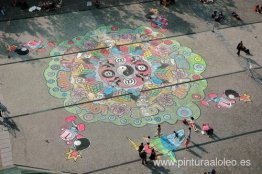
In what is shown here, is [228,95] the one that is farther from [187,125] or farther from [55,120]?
[55,120]

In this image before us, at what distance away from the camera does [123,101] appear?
29281 mm

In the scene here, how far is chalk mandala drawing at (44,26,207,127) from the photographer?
28.6 meters

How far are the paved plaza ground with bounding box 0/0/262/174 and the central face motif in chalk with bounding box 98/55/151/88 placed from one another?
169cm

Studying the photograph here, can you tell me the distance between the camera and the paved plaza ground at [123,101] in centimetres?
2577

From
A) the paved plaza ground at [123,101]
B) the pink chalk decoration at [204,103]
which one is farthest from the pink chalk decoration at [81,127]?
the pink chalk decoration at [204,103]

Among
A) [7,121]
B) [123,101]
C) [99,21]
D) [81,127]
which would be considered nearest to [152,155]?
[81,127]

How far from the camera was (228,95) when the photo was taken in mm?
29844

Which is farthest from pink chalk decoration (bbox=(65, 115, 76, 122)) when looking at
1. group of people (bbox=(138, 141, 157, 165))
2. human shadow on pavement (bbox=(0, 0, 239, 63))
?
A: human shadow on pavement (bbox=(0, 0, 239, 63))

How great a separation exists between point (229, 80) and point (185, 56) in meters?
3.94

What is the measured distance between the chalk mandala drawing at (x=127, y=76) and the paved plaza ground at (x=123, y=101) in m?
0.20

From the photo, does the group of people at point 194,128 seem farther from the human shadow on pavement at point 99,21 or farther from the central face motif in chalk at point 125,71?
the human shadow on pavement at point 99,21

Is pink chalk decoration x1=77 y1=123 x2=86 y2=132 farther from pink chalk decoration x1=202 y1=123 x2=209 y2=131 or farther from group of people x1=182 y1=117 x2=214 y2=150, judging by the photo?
pink chalk decoration x1=202 y1=123 x2=209 y2=131

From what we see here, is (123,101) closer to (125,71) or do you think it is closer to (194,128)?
(125,71)

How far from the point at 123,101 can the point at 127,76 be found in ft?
8.18
